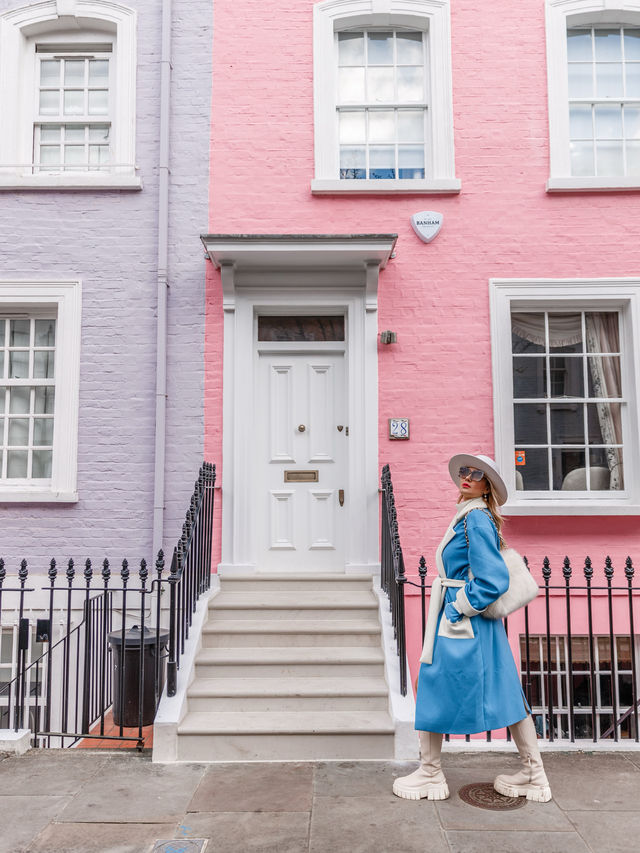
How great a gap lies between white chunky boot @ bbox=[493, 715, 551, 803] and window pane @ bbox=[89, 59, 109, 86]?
757cm

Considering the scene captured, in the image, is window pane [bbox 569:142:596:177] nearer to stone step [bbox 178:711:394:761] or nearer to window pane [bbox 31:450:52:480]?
stone step [bbox 178:711:394:761]

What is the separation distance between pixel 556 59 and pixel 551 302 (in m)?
2.59

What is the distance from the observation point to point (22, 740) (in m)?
5.19

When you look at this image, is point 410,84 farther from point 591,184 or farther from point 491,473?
point 491,473

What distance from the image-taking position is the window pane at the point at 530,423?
7.51 meters

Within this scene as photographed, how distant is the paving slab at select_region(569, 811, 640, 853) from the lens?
3762 mm

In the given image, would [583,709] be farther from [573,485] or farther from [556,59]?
Answer: [556,59]

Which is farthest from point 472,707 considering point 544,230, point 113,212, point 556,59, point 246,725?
point 556,59

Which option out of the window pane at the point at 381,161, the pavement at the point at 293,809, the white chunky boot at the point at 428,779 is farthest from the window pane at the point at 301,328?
the white chunky boot at the point at 428,779

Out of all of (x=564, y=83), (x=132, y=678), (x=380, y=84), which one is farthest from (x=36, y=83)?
(x=132, y=678)

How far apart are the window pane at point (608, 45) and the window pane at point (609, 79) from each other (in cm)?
7

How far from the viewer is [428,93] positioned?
308 inches

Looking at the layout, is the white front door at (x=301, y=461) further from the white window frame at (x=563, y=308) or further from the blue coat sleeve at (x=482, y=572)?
the blue coat sleeve at (x=482, y=572)

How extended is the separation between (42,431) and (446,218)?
476cm
